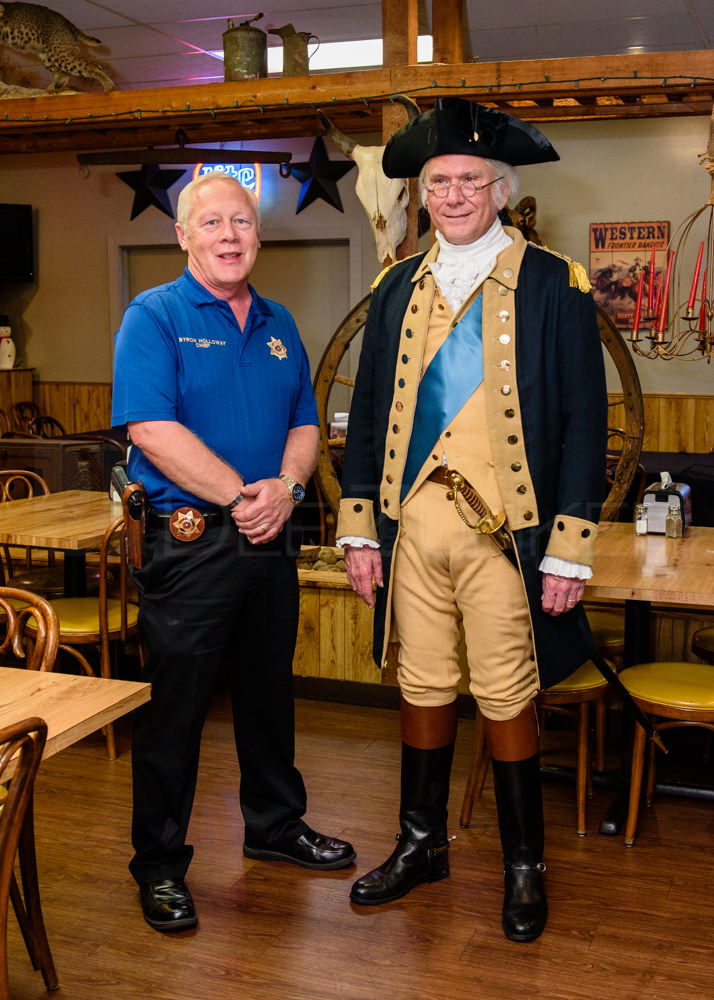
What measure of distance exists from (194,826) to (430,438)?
138 centimetres

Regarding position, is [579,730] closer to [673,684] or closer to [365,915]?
[673,684]

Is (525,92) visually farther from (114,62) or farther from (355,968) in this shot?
(114,62)

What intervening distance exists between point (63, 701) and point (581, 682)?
1.63 metres

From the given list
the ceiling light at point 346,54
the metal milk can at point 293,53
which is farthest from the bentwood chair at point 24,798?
the ceiling light at point 346,54

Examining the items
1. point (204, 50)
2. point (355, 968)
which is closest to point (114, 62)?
point (204, 50)

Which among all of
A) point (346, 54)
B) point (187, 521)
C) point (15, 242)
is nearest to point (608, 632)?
point (187, 521)

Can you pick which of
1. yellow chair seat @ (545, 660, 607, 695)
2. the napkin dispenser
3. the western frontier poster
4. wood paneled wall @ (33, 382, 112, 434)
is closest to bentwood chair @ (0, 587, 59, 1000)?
yellow chair seat @ (545, 660, 607, 695)

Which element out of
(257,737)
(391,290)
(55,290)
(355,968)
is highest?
(55,290)

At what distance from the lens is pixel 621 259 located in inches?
312

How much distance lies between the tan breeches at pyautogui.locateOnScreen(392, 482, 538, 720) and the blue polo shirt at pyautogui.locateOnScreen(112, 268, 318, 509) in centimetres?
41

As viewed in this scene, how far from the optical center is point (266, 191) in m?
8.87

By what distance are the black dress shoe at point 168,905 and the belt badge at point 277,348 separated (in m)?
1.29

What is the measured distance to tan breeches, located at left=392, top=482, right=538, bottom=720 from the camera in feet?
8.07

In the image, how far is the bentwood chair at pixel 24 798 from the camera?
61.7 inches
